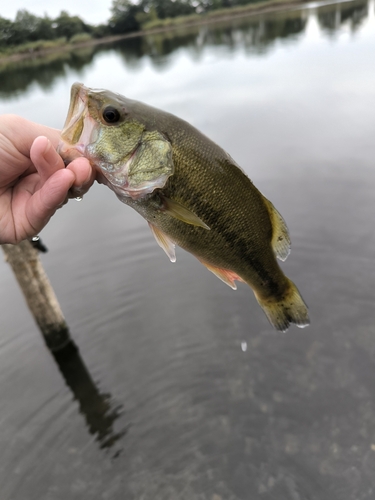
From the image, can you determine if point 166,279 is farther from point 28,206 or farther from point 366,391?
point 28,206

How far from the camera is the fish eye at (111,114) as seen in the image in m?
1.96

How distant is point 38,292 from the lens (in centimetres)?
549

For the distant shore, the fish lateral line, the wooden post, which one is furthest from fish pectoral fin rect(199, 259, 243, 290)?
the distant shore

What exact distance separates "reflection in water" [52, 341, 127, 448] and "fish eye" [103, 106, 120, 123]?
4169 millimetres

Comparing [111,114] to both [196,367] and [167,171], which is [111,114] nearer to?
[167,171]

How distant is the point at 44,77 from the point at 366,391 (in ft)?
120

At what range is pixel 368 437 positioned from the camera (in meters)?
4.31

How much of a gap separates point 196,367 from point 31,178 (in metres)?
3.78

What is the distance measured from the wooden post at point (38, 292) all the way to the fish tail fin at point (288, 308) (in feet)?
12.1

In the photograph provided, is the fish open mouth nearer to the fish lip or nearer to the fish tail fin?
the fish lip

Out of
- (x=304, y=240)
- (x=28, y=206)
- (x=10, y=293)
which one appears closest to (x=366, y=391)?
(x=304, y=240)

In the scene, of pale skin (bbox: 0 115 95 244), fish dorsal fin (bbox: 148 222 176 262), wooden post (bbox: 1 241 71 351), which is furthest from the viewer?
wooden post (bbox: 1 241 71 351)

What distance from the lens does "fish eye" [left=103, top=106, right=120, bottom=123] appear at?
196cm

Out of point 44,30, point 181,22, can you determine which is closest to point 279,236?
point 44,30
